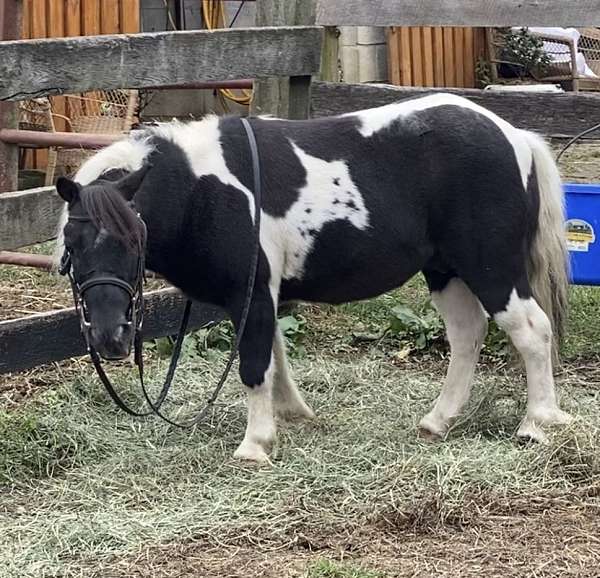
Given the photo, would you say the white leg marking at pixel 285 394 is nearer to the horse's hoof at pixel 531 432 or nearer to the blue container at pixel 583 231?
the horse's hoof at pixel 531 432

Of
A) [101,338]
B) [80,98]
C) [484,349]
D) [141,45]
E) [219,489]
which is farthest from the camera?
[80,98]

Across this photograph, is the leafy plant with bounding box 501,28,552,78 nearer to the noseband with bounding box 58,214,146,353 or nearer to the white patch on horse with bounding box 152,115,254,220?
the white patch on horse with bounding box 152,115,254,220

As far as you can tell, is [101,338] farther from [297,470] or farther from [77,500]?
[297,470]

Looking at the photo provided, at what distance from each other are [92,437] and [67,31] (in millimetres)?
6739

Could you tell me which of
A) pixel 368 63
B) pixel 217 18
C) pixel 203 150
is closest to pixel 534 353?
pixel 203 150

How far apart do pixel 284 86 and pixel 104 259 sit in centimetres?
258

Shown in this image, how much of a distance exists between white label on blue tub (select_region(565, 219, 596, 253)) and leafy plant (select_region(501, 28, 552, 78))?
29.5 ft

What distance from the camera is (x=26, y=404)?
5.14 m

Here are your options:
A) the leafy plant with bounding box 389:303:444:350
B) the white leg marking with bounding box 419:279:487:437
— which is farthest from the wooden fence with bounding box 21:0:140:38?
the white leg marking with bounding box 419:279:487:437

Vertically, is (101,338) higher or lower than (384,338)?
higher

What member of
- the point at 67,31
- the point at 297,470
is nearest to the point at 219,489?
the point at 297,470

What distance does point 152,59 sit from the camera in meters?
5.18

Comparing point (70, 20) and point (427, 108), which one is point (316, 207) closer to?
point (427, 108)

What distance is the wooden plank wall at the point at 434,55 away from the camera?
13023 mm
